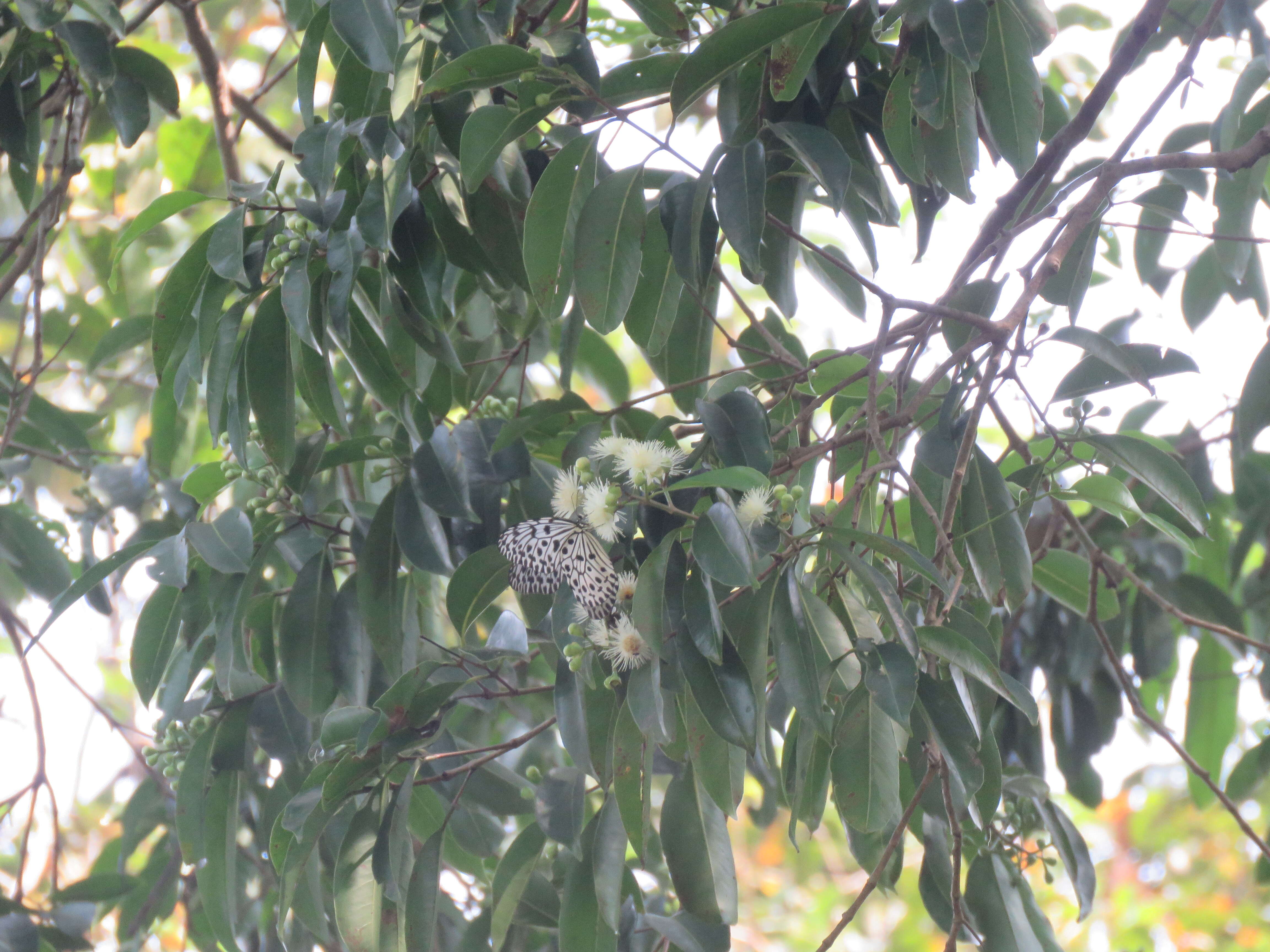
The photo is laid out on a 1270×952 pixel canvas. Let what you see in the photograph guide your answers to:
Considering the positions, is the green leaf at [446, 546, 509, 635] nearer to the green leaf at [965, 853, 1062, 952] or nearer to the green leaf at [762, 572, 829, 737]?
the green leaf at [762, 572, 829, 737]

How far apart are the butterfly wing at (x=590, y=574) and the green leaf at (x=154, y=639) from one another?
592mm

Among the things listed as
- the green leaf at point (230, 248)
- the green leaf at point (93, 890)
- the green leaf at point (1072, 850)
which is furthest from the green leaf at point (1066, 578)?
the green leaf at point (93, 890)

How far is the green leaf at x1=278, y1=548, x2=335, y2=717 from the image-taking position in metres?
1.12

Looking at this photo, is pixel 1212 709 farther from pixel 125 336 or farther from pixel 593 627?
pixel 125 336

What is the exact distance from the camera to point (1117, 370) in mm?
945

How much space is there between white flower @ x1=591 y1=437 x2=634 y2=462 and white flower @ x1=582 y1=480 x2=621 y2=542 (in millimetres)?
61

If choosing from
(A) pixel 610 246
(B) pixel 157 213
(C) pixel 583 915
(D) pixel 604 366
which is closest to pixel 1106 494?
(A) pixel 610 246

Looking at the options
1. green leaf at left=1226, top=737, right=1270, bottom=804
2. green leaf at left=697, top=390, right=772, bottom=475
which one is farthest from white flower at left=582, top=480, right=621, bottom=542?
green leaf at left=1226, top=737, right=1270, bottom=804

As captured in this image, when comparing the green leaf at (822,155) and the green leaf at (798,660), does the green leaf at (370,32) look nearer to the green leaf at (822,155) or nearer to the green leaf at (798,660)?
the green leaf at (822,155)

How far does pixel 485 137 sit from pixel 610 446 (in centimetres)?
28

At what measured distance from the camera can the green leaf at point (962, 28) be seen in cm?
82

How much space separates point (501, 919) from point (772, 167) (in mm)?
809

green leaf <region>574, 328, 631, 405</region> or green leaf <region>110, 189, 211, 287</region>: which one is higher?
green leaf <region>574, 328, 631, 405</region>

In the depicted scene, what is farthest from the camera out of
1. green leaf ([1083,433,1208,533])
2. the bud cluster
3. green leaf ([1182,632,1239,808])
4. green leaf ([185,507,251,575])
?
green leaf ([1182,632,1239,808])
